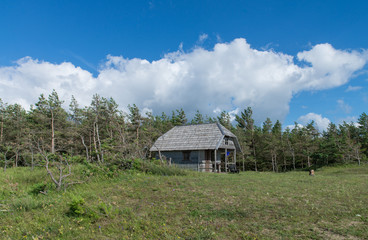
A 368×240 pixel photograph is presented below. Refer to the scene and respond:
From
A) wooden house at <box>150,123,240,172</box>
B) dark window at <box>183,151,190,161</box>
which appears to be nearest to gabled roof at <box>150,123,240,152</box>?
wooden house at <box>150,123,240,172</box>

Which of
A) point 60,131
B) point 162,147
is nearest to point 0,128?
point 60,131

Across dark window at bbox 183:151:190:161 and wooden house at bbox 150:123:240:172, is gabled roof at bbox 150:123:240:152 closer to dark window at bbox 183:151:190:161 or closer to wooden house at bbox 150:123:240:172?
wooden house at bbox 150:123:240:172

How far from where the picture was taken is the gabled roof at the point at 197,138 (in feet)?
81.3

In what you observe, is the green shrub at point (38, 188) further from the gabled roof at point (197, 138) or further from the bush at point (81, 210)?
the gabled roof at point (197, 138)

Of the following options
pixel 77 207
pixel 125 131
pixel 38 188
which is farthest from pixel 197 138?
pixel 77 207

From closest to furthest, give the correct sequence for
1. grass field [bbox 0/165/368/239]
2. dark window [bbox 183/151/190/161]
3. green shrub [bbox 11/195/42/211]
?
1. grass field [bbox 0/165/368/239]
2. green shrub [bbox 11/195/42/211]
3. dark window [bbox 183/151/190/161]

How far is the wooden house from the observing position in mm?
24969

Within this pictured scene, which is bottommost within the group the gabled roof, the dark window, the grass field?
the grass field

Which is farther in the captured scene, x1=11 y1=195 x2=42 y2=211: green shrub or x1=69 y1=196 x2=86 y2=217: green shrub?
x1=11 y1=195 x2=42 y2=211: green shrub

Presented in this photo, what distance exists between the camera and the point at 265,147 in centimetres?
4078

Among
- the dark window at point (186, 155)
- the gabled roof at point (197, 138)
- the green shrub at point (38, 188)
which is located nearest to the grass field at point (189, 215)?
the green shrub at point (38, 188)

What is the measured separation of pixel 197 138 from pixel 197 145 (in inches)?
47.5

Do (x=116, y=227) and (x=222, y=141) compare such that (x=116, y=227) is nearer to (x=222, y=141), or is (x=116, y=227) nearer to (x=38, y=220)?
(x=38, y=220)

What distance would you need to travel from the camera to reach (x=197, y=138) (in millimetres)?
26219
